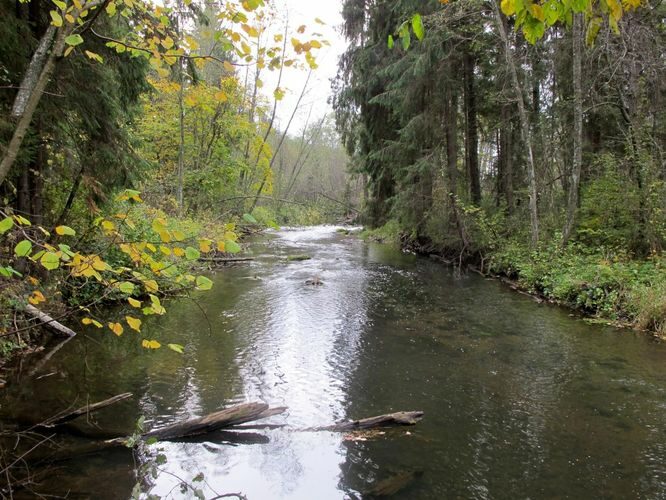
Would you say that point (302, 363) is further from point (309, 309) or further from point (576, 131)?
point (576, 131)

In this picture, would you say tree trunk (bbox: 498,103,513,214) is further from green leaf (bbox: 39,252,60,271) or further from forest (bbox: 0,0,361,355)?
green leaf (bbox: 39,252,60,271)

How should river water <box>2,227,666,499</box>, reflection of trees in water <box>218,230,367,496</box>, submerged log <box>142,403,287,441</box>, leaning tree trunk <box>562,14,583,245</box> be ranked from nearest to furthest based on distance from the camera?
river water <box>2,227,666,499</box>, reflection of trees in water <box>218,230,367,496</box>, submerged log <box>142,403,287,441</box>, leaning tree trunk <box>562,14,583,245</box>

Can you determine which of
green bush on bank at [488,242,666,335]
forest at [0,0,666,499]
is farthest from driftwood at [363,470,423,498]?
green bush on bank at [488,242,666,335]

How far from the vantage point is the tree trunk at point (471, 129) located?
720 inches

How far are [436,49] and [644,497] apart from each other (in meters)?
15.3

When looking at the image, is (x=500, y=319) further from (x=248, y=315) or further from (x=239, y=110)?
(x=239, y=110)

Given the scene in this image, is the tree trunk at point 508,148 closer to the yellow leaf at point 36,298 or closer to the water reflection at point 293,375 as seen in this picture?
the water reflection at point 293,375

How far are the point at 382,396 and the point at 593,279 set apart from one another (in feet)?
23.0

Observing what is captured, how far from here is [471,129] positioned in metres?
18.8

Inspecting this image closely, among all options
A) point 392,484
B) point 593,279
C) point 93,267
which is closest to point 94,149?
point 93,267

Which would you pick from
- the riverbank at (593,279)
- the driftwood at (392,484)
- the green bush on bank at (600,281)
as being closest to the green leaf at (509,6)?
the driftwood at (392,484)

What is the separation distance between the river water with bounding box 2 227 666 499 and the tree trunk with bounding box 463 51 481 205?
8793mm

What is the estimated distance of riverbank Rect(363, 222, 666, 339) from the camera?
8.84m

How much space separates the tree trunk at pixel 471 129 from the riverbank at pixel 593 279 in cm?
429
